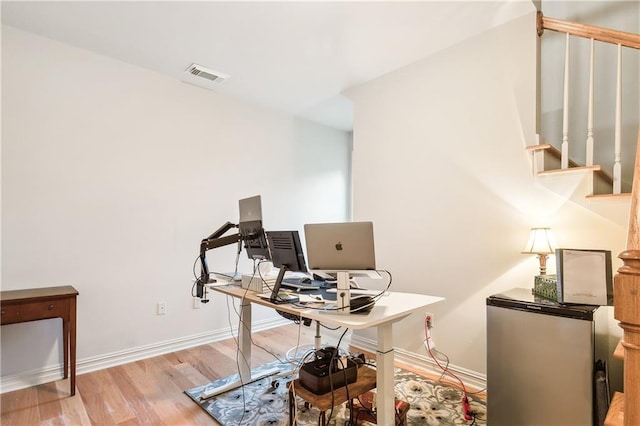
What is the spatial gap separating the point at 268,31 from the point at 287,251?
166 cm

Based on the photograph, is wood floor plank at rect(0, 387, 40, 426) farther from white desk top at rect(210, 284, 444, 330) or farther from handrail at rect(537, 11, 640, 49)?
handrail at rect(537, 11, 640, 49)

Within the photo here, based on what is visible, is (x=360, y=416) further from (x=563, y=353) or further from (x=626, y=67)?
(x=626, y=67)

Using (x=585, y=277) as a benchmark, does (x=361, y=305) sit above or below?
below

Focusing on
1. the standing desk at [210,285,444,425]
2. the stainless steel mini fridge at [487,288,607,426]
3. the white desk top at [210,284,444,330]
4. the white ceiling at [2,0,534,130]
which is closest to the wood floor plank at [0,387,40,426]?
the white desk top at [210,284,444,330]

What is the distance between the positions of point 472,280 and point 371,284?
3.33ft

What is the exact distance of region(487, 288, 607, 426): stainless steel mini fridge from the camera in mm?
1632

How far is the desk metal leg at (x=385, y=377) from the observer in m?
1.65

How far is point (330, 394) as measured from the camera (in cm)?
172

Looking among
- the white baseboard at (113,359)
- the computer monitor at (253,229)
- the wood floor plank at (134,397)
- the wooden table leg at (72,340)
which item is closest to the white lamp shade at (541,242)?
the computer monitor at (253,229)

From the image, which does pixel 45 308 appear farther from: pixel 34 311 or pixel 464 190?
pixel 464 190

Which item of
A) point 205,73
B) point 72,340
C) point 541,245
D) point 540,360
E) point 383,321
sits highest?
point 205,73

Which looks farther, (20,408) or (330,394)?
(20,408)

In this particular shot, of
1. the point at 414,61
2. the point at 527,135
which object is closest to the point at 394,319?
the point at 527,135

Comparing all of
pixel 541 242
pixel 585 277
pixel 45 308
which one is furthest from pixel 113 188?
pixel 585 277
